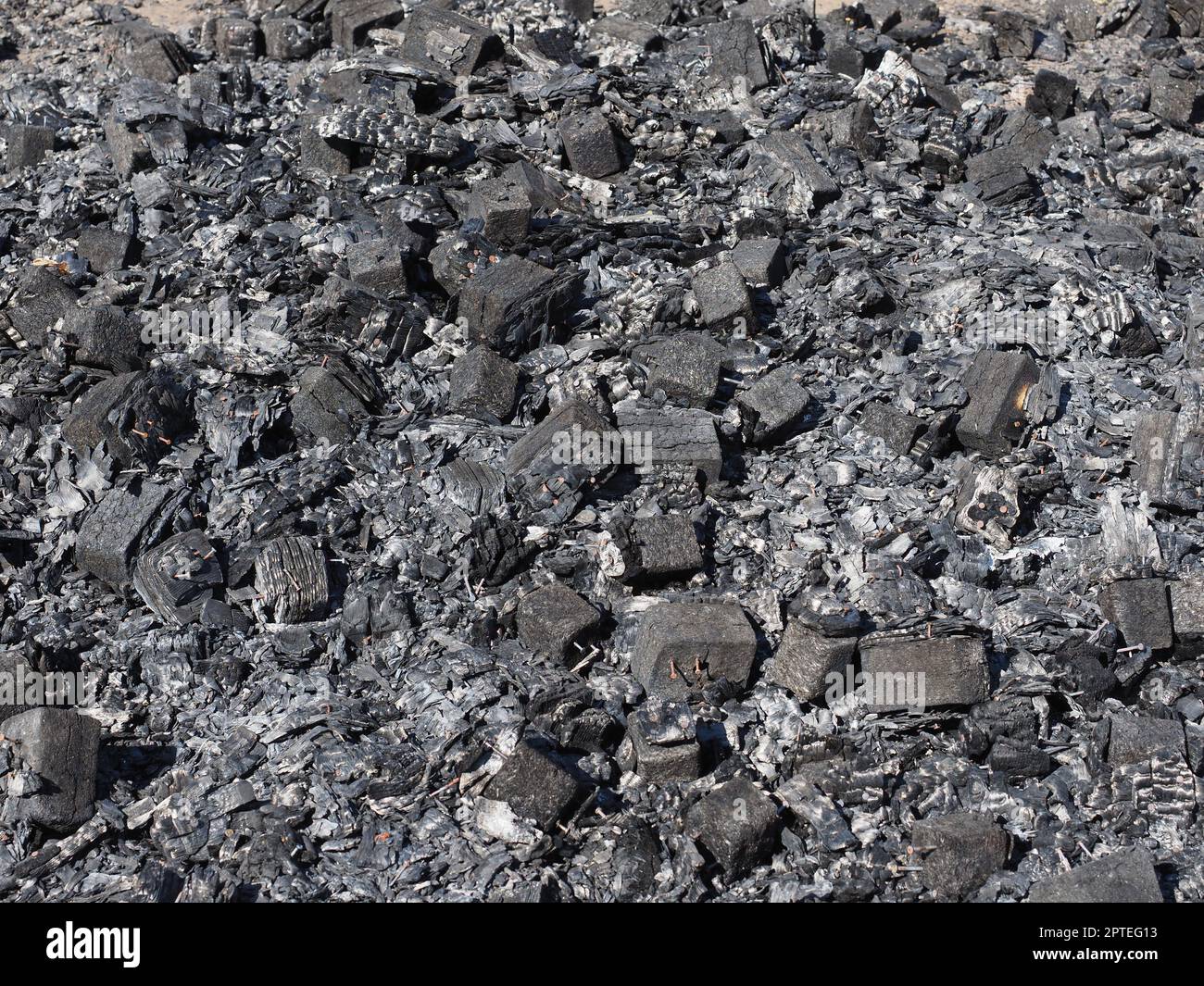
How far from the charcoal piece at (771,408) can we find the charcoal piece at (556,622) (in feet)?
5.55

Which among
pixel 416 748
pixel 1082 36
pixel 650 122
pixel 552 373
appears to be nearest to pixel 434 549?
pixel 416 748

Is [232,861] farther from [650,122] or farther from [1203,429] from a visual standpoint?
[650,122]

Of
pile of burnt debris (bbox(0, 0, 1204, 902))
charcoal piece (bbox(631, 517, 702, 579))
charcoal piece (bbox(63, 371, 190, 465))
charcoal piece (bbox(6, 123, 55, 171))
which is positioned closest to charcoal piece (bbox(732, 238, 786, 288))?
pile of burnt debris (bbox(0, 0, 1204, 902))

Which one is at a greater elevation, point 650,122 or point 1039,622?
point 650,122

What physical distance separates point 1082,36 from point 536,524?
28.8 feet

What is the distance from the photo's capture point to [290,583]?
18.6 feet

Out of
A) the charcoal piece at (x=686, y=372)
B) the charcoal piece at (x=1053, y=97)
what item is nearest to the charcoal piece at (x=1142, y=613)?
the charcoal piece at (x=686, y=372)

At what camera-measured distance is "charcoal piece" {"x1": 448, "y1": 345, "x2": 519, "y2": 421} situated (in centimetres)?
664

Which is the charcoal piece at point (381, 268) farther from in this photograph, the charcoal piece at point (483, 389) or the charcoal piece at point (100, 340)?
the charcoal piece at point (100, 340)

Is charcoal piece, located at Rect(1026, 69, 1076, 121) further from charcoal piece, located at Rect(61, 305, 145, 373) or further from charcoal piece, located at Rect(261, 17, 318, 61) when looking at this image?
charcoal piece, located at Rect(61, 305, 145, 373)

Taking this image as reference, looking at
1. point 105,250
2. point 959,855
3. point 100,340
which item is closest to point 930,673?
point 959,855

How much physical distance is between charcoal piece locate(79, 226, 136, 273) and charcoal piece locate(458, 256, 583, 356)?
8.75 ft

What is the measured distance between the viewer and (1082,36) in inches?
434

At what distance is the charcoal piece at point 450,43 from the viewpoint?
957 cm
